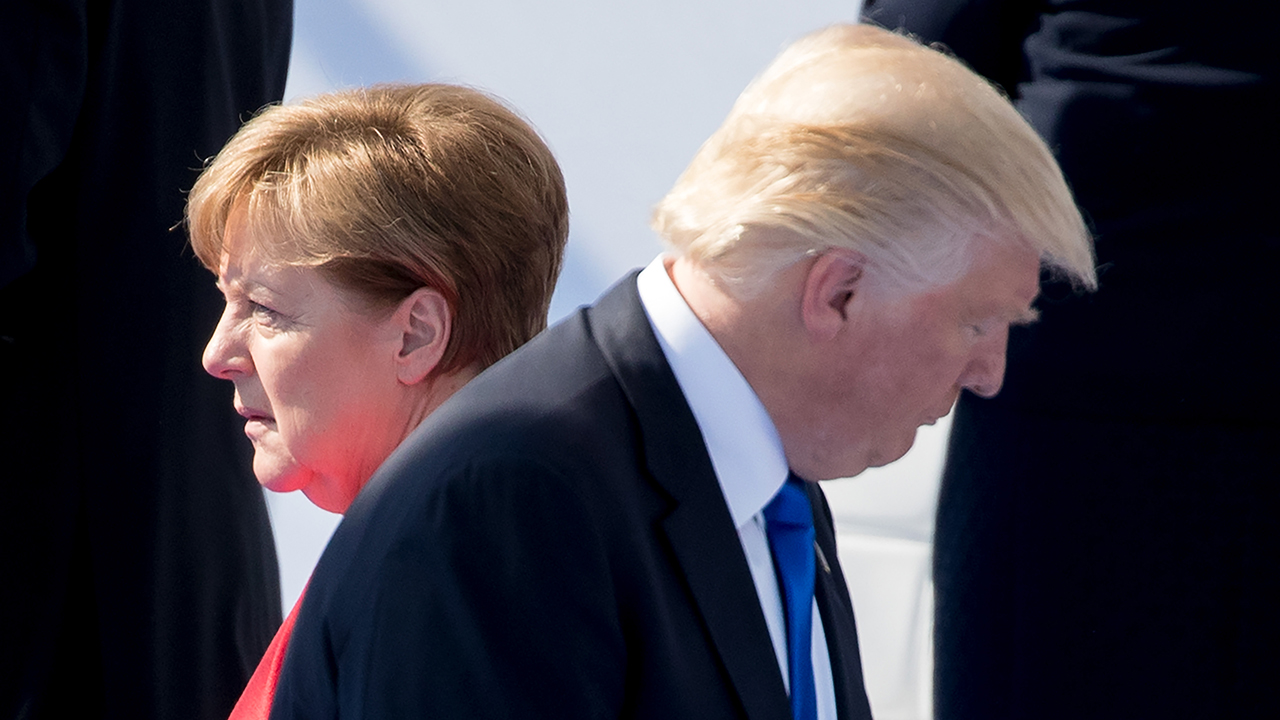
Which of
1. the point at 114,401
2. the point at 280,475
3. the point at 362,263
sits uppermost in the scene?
the point at 362,263

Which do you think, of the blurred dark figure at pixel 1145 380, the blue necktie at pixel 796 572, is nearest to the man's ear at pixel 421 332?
the blue necktie at pixel 796 572

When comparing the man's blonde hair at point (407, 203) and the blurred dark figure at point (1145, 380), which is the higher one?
the man's blonde hair at point (407, 203)

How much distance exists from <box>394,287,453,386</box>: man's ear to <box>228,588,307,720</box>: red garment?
0.92 ft

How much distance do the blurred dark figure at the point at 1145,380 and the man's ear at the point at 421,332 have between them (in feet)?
2.36

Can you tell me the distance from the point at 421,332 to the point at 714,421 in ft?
1.47

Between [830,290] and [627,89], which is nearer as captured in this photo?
[830,290]

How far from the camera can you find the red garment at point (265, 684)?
58.9 inches

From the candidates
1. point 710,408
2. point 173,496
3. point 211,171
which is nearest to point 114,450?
point 173,496

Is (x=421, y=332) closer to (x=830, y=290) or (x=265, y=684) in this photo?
(x=265, y=684)

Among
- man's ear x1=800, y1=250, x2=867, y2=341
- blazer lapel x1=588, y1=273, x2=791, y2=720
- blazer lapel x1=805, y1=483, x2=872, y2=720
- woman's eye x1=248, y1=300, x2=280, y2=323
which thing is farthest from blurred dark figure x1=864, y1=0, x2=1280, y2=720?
woman's eye x1=248, y1=300, x2=280, y2=323

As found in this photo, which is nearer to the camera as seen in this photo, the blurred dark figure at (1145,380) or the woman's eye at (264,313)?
the woman's eye at (264,313)

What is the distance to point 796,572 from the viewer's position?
54.6 inches

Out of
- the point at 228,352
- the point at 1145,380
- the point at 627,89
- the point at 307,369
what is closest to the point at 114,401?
the point at 228,352

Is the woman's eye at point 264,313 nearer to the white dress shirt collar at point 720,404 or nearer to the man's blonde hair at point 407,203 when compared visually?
the man's blonde hair at point 407,203
